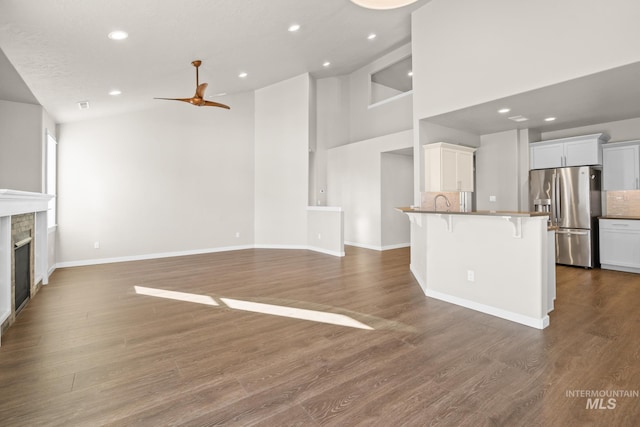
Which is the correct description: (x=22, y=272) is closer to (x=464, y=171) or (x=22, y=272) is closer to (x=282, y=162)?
(x=282, y=162)

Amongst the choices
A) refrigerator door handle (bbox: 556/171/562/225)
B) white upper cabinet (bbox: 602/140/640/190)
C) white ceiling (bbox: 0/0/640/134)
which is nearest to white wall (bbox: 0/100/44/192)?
white ceiling (bbox: 0/0/640/134)

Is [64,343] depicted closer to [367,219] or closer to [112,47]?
[112,47]

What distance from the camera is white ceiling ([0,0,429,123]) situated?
2947mm

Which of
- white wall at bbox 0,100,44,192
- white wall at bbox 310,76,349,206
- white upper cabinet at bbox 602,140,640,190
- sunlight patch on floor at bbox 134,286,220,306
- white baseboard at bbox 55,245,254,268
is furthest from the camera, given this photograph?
white wall at bbox 310,76,349,206

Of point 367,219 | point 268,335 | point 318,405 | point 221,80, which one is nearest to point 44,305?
point 268,335

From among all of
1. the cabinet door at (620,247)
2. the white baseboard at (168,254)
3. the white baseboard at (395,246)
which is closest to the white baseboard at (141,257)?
the white baseboard at (168,254)

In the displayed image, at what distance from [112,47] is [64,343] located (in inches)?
121

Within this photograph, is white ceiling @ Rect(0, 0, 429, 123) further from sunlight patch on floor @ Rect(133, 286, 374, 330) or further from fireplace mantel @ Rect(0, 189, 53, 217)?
sunlight patch on floor @ Rect(133, 286, 374, 330)

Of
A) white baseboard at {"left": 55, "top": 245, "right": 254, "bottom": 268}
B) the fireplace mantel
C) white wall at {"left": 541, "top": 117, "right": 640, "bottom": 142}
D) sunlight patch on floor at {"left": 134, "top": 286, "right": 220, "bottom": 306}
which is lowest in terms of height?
sunlight patch on floor at {"left": 134, "top": 286, "right": 220, "bottom": 306}

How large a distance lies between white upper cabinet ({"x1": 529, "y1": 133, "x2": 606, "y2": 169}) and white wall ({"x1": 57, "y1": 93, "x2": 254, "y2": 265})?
6.26 metres

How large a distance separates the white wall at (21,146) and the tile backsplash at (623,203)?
933 cm

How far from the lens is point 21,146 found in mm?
4520

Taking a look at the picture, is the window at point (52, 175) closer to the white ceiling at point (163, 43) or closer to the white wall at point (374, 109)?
the white ceiling at point (163, 43)

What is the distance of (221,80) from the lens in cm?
622
